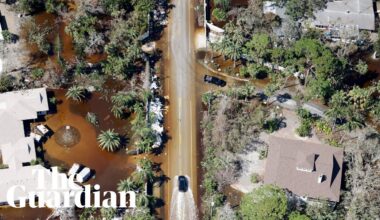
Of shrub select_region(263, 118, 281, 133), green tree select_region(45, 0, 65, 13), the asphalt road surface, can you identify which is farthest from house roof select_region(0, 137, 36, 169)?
shrub select_region(263, 118, 281, 133)

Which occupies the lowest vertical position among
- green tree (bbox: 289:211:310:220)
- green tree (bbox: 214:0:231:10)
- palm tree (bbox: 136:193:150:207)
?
green tree (bbox: 289:211:310:220)

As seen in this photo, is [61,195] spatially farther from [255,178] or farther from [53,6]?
[53,6]

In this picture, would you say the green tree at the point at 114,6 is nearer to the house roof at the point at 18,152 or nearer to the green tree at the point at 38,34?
the green tree at the point at 38,34

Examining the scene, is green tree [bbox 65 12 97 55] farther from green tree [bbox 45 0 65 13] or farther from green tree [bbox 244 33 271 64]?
green tree [bbox 244 33 271 64]

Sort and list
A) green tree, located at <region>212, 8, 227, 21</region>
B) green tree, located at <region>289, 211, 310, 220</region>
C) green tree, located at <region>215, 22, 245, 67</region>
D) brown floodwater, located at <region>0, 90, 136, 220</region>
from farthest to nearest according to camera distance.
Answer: green tree, located at <region>212, 8, 227, 21</region> < green tree, located at <region>215, 22, 245, 67</region> < brown floodwater, located at <region>0, 90, 136, 220</region> < green tree, located at <region>289, 211, 310, 220</region>

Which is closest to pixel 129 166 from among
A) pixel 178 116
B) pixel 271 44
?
pixel 178 116
